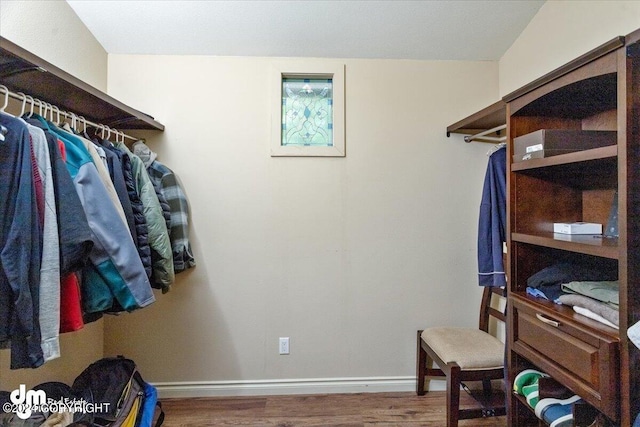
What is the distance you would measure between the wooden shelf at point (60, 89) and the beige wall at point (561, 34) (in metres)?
2.31

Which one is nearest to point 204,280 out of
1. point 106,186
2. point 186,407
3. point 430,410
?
point 186,407

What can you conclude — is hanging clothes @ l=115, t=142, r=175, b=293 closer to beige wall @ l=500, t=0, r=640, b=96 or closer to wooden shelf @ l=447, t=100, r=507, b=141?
wooden shelf @ l=447, t=100, r=507, b=141

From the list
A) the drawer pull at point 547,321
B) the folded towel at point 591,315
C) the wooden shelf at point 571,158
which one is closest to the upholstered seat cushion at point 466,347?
the drawer pull at point 547,321

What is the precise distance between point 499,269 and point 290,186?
4.38ft

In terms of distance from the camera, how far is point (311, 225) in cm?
214

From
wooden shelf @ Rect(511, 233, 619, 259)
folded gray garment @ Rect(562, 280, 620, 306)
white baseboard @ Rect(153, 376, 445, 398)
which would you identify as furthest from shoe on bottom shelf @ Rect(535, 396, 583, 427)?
white baseboard @ Rect(153, 376, 445, 398)

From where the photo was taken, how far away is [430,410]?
194 cm

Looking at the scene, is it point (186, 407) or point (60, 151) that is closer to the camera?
point (60, 151)

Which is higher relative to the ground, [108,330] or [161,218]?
[161,218]

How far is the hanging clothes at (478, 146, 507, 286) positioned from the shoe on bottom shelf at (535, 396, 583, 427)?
64 cm

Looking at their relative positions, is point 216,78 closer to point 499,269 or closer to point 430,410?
point 499,269

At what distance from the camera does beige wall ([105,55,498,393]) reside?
6.88 feet

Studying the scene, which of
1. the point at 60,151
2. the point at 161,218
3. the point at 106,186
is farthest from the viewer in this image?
the point at 161,218

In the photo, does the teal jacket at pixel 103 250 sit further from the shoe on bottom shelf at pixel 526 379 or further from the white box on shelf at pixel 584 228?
the white box on shelf at pixel 584 228
